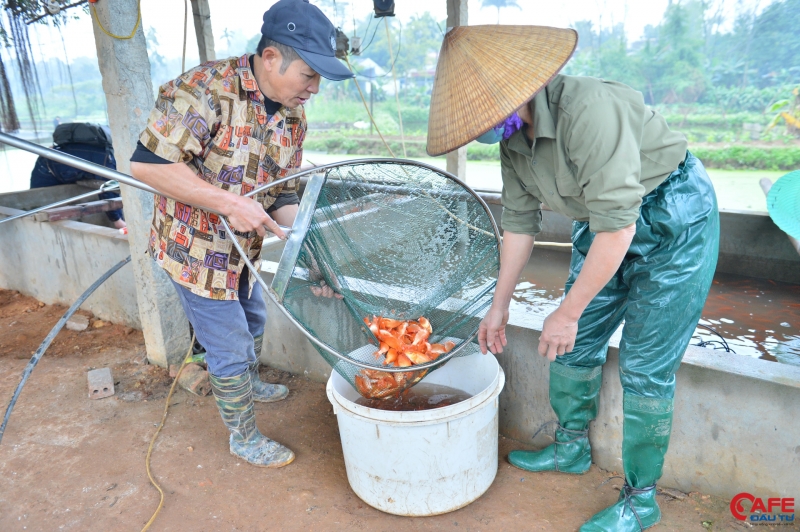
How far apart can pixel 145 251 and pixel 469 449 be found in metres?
2.08

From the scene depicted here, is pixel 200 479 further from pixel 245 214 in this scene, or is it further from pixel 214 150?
pixel 214 150

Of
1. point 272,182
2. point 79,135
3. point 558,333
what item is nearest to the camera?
point 558,333

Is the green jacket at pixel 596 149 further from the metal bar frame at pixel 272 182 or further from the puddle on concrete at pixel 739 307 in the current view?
the puddle on concrete at pixel 739 307

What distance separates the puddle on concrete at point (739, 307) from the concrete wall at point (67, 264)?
2.83m

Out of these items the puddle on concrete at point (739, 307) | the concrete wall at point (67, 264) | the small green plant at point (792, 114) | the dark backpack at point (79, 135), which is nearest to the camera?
the puddle on concrete at point (739, 307)

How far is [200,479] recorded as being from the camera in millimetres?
2277

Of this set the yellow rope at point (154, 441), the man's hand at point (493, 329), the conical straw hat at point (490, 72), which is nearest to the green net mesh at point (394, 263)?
the man's hand at point (493, 329)

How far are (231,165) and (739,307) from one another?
3599mm

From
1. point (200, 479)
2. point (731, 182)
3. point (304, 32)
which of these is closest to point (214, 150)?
point (304, 32)

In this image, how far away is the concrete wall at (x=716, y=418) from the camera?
1813 mm

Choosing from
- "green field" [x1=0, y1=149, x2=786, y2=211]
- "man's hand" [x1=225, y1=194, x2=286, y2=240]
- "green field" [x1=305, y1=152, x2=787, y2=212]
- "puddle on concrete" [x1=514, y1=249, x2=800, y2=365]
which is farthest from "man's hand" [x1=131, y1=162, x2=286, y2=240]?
"green field" [x1=305, y1=152, x2=787, y2=212]

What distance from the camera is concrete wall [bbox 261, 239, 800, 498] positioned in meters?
1.81

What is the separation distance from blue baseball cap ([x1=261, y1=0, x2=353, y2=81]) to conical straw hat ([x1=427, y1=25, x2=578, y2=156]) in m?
0.42

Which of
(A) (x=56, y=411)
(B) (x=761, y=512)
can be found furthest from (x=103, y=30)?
(B) (x=761, y=512)
